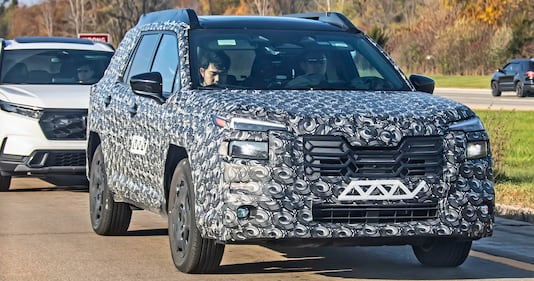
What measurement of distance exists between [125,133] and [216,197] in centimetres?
234

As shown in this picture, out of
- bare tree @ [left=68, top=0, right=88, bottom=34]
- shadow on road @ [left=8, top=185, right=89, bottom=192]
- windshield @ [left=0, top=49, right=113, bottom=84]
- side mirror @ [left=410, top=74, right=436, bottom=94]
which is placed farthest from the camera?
bare tree @ [left=68, top=0, right=88, bottom=34]

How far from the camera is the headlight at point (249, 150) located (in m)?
7.98

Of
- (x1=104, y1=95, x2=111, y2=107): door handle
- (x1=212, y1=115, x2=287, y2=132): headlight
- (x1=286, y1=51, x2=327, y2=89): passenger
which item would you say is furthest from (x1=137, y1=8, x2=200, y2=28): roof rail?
(x1=212, y1=115, x2=287, y2=132): headlight

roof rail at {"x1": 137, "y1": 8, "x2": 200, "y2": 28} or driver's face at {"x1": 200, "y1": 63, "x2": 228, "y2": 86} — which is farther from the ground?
roof rail at {"x1": 137, "y1": 8, "x2": 200, "y2": 28}

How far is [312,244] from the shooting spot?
8.10m

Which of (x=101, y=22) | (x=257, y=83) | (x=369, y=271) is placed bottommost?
(x=101, y=22)

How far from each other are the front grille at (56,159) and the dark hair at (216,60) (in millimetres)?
5620

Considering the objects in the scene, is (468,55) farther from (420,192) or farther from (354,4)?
(420,192)

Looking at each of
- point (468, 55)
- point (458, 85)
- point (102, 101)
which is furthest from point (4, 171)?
point (468, 55)

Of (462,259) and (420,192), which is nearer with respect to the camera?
(420,192)

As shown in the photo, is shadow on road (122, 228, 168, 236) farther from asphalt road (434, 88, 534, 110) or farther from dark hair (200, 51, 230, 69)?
asphalt road (434, 88, 534, 110)

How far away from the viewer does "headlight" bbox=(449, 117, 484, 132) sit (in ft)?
27.3

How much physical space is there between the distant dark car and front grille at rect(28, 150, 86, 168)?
106ft

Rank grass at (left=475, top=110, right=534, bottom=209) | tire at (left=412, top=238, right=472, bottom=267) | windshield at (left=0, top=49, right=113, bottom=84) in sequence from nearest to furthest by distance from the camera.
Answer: tire at (left=412, top=238, right=472, bottom=267) < grass at (left=475, top=110, right=534, bottom=209) < windshield at (left=0, top=49, right=113, bottom=84)
